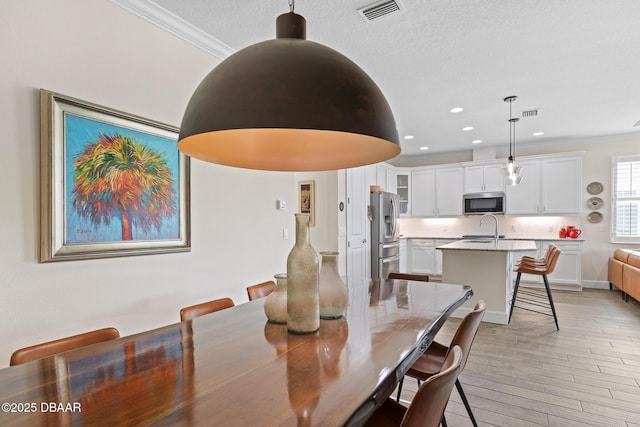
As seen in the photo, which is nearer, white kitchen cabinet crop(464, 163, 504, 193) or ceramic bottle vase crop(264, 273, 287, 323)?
ceramic bottle vase crop(264, 273, 287, 323)

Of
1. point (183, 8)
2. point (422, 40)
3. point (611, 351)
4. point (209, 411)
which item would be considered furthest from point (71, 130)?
point (611, 351)

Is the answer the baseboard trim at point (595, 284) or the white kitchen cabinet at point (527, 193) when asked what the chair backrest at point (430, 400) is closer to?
the white kitchen cabinet at point (527, 193)

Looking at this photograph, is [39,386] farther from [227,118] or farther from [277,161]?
[277,161]

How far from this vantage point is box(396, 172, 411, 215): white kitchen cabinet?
7.61 m

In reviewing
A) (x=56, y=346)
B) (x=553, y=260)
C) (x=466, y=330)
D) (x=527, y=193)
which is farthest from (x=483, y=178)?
(x=56, y=346)

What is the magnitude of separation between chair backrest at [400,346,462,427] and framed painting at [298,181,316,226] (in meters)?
4.18

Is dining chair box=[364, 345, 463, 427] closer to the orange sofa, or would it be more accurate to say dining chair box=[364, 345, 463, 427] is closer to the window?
the orange sofa

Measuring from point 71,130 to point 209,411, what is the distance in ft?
6.01

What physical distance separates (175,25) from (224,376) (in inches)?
98.4

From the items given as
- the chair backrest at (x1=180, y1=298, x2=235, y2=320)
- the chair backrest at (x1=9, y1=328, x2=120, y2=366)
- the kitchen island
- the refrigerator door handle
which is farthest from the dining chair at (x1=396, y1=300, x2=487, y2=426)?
the refrigerator door handle

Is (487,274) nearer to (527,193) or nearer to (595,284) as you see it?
(527,193)

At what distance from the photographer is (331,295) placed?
1565 mm

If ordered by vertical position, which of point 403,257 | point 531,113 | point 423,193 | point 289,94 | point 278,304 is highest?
point 531,113

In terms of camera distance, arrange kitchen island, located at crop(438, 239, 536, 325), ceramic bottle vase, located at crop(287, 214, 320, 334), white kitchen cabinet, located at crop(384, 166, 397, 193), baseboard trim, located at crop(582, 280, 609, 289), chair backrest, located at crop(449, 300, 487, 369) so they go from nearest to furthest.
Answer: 1. ceramic bottle vase, located at crop(287, 214, 320, 334)
2. chair backrest, located at crop(449, 300, 487, 369)
3. kitchen island, located at crop(438, 239, 536, 325)
4. baseboard trim, located at crop(582, 280, 609, 289)
5. white kitchen cabinet, located at crop(384, 166, 397, 193)
